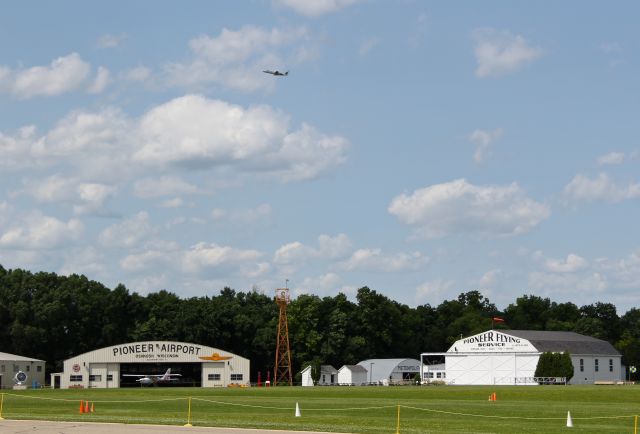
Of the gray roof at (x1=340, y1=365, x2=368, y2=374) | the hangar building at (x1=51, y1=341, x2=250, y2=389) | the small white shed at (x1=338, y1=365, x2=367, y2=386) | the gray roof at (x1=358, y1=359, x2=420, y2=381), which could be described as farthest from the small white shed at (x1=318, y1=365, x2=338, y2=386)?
the hangar building at (x1=51, y1=341, x2=250, y2=389)

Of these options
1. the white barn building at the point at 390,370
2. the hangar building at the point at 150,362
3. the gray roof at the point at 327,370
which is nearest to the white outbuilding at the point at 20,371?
the hangar building at the point at 150,362

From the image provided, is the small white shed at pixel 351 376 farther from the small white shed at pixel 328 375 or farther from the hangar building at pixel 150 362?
the hangar building at pixel 150 362

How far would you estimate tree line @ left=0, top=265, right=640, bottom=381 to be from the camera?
142 m

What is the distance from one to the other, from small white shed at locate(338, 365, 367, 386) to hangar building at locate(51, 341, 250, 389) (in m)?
17.2

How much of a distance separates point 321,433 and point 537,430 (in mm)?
9143

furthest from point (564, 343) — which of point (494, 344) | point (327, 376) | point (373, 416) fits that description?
point (373, 416)

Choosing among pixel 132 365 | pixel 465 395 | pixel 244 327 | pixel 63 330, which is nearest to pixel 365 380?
pixel 244 327

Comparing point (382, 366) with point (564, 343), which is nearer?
point (564, 343)

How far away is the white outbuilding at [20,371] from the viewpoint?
12081 cm

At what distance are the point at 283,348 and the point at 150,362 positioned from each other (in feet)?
65.6

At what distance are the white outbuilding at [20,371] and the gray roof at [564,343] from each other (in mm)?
56966

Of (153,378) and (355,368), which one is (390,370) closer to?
(355,368)

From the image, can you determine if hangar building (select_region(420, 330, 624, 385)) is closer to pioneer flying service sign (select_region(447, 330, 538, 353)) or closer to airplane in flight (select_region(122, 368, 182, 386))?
pioneer flying service sign (select_region(447, 330, 538, 353))

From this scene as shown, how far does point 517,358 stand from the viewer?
123375 mm
